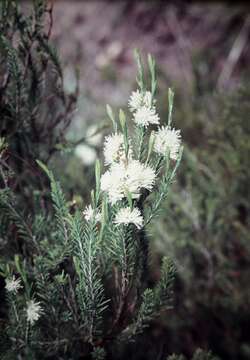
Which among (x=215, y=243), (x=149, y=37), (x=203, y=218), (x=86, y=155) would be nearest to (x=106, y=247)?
(x=215, y=243)

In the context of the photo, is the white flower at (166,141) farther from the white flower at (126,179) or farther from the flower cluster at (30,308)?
the flower cluster at (30,308)

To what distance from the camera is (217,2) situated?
15.0 ft

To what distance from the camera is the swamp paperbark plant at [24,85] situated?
1286mm

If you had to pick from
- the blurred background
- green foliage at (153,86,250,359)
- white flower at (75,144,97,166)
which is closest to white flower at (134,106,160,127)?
the blurred background

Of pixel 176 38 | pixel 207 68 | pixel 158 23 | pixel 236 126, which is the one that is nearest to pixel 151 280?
pixel 236 126

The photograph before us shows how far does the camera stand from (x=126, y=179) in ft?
3.14

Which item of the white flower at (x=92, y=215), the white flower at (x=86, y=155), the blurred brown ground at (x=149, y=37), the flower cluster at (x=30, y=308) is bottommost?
the flower cluster at (x=30, y=308)

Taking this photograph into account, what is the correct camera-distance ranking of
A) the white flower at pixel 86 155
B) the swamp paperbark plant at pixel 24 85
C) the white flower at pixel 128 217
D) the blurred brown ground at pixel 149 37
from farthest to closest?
the blurred brown ground at pixel 149 37 < the white flower at pixel 86 155 < the swamp paperbark plant at pixel 24 85 < the white flower at pixel 128 217

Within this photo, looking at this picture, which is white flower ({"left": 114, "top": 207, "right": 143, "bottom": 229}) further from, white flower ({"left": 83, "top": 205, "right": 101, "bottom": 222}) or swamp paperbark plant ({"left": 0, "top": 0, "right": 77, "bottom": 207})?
swamp paperbark plant ({"left": 0, "top": 0, "right": 77, "bottom": 207})

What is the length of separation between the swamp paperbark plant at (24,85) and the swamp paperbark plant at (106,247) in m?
0.35

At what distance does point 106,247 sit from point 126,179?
0.81 ft

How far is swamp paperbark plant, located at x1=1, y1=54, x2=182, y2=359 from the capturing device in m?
0.96

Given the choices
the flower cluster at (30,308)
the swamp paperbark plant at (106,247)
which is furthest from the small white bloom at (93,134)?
the flower cluster at (30,308)

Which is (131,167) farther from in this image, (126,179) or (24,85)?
(24,85)
